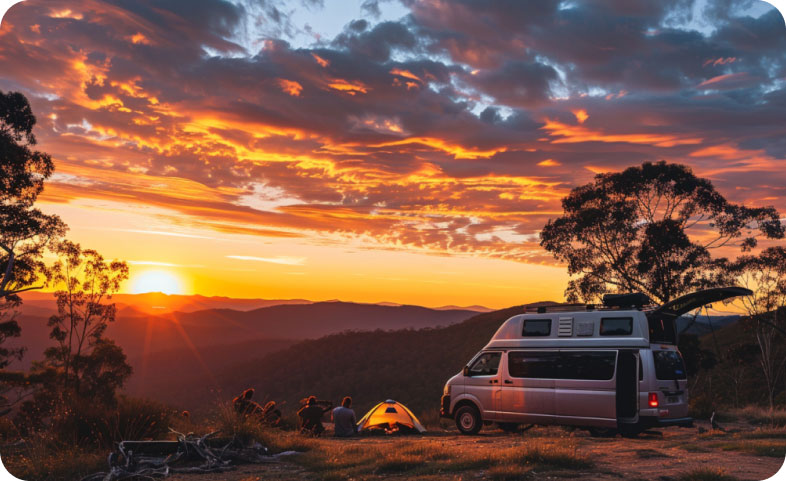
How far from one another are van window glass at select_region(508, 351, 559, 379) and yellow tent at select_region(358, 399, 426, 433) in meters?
4.03

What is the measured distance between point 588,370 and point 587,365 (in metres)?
0.12

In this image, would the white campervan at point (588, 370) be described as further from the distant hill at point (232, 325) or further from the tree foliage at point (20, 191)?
the distant hill at point (232, 325)

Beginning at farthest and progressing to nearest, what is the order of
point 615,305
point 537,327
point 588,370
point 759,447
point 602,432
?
point 537,327, point 602,432, point 615,305, point 588,370, point 759,447

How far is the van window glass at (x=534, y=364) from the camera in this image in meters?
15.6

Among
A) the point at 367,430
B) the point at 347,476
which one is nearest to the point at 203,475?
the point at 347,476

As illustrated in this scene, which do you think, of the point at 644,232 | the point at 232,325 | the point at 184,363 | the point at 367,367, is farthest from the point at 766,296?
the point at 232,325

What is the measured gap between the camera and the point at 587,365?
1507cm

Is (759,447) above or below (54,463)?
above

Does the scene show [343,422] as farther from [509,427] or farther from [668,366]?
[668,366]

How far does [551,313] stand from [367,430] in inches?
261

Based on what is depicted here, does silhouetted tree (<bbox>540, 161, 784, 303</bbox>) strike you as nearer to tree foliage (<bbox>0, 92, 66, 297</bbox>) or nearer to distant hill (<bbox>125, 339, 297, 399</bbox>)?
tree foliage (<bbox>0, 92, 66, 297</bbox>)

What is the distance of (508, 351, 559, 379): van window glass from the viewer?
616 inches

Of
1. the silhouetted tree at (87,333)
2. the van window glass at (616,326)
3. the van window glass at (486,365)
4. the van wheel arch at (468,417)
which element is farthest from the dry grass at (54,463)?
the silhouetted tree at (87,333)

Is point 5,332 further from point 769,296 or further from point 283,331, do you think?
point 283,331
